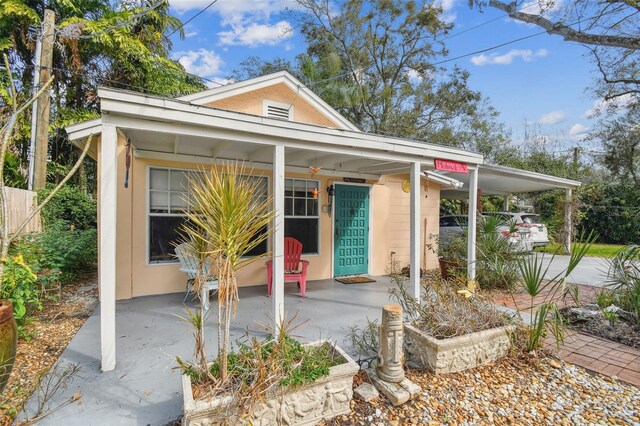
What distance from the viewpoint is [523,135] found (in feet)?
69.4

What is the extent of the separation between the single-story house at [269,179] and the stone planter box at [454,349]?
4.76 ft

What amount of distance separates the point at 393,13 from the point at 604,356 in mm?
16002

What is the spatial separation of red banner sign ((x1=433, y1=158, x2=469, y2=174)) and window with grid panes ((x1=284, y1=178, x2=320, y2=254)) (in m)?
2.36

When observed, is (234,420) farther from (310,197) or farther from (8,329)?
(310,197)

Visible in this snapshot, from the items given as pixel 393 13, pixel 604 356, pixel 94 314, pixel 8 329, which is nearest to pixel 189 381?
pixel 8 329

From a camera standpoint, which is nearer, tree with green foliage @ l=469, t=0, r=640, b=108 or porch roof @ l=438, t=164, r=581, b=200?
tree with green foliage @ l=469, t=0, r=640, b=108

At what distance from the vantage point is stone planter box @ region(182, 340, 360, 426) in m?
1.85

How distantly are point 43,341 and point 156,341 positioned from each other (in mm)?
1248

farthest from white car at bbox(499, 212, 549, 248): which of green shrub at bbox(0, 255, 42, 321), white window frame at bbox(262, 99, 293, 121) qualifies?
green shrub at bbox(0, 255, 42, 321)

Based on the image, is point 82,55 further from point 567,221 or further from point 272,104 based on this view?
point 567,221

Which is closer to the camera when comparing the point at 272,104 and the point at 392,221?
the point at 272,104

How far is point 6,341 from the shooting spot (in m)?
2.36

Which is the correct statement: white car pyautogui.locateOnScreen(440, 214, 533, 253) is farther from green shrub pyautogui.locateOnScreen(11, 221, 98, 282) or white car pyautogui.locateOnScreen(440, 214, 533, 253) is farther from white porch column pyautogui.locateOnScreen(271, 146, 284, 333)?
green shrub pyautogui.locateOnScreen(11, 221, 98, 282)

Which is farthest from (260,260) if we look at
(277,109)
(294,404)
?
(294,404)
